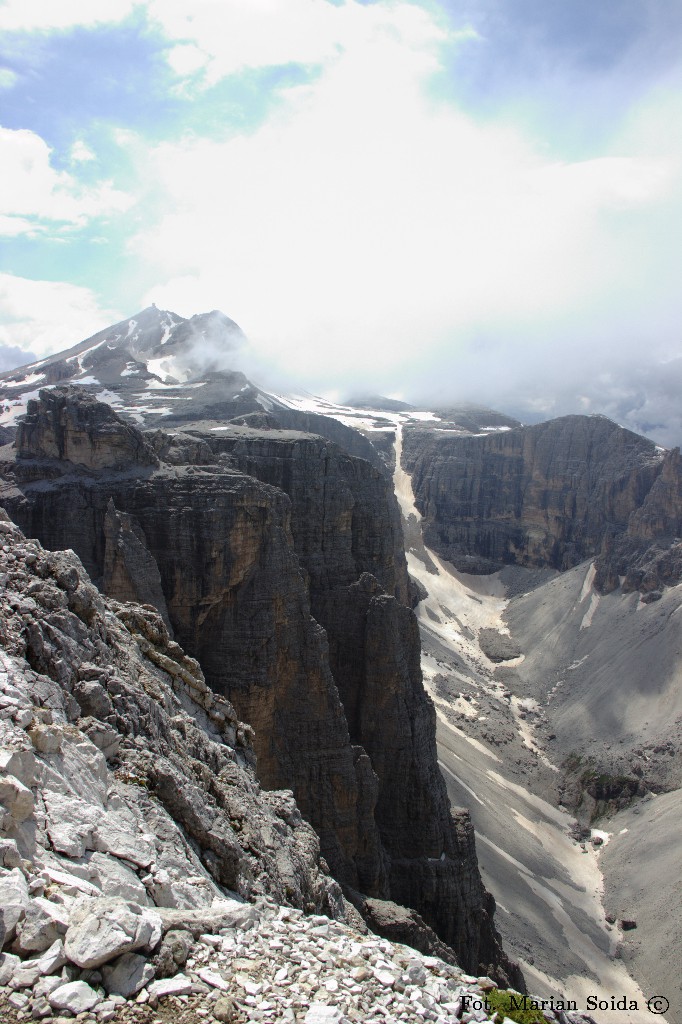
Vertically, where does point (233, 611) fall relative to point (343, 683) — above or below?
above

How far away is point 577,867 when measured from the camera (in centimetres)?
5597

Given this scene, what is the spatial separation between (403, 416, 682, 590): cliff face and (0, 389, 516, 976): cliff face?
2961 inches

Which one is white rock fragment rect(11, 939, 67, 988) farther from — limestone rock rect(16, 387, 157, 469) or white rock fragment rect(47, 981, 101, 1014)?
limestone rock rect(16, 387, 157, 469)

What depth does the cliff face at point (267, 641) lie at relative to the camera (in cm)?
2942

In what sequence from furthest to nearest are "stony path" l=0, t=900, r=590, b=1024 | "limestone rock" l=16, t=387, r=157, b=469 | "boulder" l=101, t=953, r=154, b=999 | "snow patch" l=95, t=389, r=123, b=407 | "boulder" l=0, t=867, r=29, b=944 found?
"snow patch" l=95, t=389, r=123, b=407 < "limestone rock" l=16, t=387, r=157, b=469 < "boulder" l=101, t=953, r=154, b=999 < "boulder" l=0, t=867, r=29, b=944 < "stony path" l=0, t=900, r=590, b=1024

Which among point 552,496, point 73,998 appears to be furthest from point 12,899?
point 552,496

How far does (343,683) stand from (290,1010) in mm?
32790

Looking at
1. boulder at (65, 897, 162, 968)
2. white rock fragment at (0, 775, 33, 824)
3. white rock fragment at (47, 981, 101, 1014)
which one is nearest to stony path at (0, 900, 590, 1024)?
white rock fragment at (47, 981, 101, 1014)

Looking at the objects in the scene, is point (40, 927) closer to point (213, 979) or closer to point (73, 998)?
point (73, 998)

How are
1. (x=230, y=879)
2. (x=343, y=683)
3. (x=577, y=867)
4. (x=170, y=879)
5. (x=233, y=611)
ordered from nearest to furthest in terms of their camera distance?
(x=170, y=879)
(x=230, y=879)
(x=233, y=611)
(x=343, y=683)
(x=577, y=867)

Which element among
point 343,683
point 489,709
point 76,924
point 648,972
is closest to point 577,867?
point 648,972

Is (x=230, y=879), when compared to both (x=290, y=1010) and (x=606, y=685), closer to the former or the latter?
(x=290, y=1010)

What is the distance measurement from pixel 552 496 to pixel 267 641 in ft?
358

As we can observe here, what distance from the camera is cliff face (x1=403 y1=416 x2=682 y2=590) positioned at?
4247 inches
